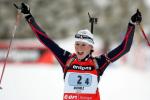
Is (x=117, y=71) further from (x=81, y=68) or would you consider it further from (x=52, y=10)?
(x=52, y=10)

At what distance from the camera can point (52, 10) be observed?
31516 millimetres

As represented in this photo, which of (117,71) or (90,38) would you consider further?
(117,71)

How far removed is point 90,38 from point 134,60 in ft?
41.8

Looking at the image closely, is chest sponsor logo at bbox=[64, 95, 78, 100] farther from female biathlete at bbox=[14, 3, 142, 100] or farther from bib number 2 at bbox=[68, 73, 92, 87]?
bib number 2 at bbox=[68, 73, 92, 87]

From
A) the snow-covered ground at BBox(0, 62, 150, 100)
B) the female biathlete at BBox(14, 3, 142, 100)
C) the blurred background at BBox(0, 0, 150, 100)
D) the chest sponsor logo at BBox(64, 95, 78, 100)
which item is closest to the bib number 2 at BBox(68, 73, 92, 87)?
the female biathlete at BBox(14, 3, 142, 100)

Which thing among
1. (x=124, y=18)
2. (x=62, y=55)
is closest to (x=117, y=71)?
(x=62, y=55)

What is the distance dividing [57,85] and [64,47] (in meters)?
11.9

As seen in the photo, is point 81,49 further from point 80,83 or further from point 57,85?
point 57,85

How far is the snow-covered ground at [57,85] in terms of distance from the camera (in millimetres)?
9956

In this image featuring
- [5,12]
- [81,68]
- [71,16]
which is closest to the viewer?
[81,68]

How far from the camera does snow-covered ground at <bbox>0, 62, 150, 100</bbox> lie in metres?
9.96

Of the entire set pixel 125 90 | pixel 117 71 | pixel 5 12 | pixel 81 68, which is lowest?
pixel 81 68

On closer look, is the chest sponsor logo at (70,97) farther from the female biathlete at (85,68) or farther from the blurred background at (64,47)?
the blurred background at (64,47)

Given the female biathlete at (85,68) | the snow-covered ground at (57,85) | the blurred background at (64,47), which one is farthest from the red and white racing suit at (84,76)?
the snow-covered ground at (57,85)
